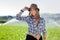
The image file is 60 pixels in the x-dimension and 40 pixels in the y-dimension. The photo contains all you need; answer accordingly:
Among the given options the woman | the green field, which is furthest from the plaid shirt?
the green field

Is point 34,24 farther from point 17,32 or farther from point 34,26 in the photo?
A: point 17,32

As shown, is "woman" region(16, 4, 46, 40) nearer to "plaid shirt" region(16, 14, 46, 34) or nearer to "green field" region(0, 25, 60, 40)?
"plaid shirt" region(16, 14, 46, 34)

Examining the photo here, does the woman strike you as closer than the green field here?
Yes

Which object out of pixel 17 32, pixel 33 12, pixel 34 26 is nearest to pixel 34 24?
pixel 34 26

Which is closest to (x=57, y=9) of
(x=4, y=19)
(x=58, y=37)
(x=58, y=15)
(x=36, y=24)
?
(x=58, y=15)

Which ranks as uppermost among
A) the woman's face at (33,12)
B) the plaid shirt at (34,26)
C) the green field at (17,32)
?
the woman's face at (33,12)

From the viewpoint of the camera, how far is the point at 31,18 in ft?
7.06

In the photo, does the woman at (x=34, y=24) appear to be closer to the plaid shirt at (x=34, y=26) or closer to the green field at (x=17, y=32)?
the plaid shirt at (x=34, y=26)

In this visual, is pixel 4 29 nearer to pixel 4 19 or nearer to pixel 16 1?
pixel 4 19

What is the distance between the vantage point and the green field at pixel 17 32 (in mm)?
2512

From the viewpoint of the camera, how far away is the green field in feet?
8.24

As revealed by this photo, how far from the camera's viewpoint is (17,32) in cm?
254

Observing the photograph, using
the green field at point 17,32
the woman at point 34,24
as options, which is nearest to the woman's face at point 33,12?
the woman at point 34,24

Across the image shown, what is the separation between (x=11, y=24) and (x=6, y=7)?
255 millimetres
